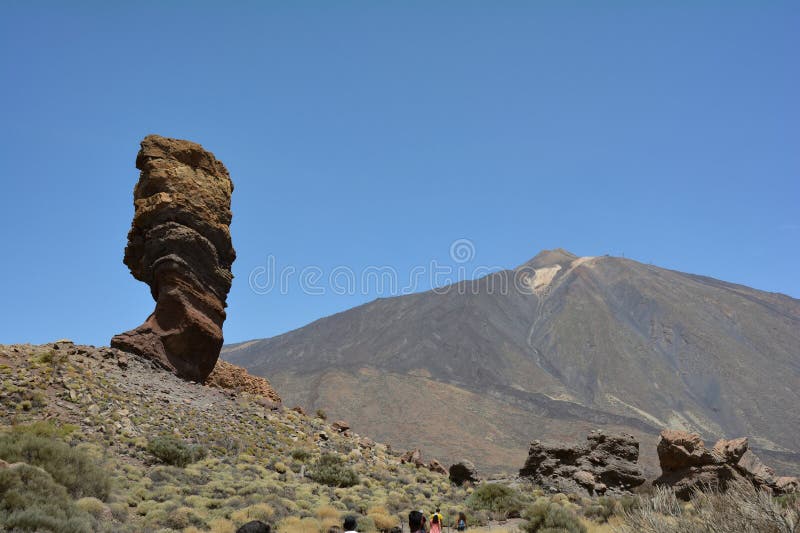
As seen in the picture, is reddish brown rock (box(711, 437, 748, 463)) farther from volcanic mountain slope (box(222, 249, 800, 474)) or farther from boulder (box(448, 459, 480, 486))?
volcanic mountain slope (box(222, 249, 800, 474))

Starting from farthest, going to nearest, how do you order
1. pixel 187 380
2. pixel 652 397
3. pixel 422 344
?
pixel 422 344 < pixel 652 397 < pixel 187 380

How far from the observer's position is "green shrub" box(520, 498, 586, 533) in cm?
1393

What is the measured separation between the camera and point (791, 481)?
21.4 m

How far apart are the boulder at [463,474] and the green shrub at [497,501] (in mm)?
4609

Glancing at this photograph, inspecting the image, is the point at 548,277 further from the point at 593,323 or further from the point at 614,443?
the point at 614,443

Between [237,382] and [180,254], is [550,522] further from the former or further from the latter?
[237,382]

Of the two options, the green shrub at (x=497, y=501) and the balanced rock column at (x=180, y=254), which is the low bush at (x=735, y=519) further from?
the balanced rock column at (x=180, y=254)

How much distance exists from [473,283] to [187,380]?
14851 cm

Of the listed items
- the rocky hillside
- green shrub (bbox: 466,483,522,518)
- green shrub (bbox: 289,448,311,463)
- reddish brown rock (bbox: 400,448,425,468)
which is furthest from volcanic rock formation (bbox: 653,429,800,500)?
green shrub (bbox: 289,448,311,463)

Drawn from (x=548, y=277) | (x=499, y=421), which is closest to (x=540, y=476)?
(x=499, y=421)

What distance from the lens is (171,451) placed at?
17.4 meters

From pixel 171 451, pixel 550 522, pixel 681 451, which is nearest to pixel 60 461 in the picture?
pixel 171 451

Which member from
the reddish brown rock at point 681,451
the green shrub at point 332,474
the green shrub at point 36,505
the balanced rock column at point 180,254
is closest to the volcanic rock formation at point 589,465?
the reddish brown rock at point 681,451

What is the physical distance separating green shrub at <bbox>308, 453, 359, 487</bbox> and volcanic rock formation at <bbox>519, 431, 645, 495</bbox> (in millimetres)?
8544
